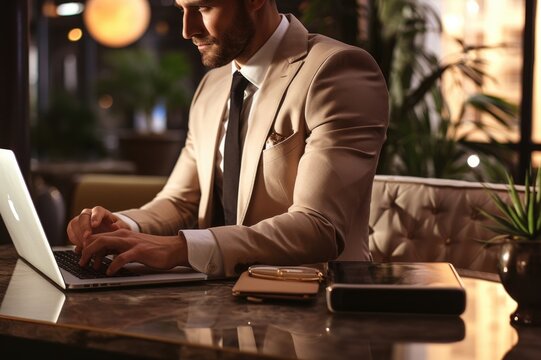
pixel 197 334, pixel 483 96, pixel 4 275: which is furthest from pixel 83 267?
pixel 483 96

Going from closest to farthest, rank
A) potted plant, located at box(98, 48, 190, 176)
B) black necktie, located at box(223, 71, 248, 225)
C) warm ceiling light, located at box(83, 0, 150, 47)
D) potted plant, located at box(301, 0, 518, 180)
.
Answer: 1. black necktie, located at box(223, 71, 248, 225)
2. potted plant, located at box(301, 0, 518, 180)
3. warm ceiling light, located at box(83, 0, 150, 47)
4. potted plant, located at box(98, 48, 190, 176)

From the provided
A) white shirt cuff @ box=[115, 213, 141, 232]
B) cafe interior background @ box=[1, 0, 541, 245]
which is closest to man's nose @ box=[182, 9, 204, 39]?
white shirt cuff @ box=[115, 213, 141, 232]

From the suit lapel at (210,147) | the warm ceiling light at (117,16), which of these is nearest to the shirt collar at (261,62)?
the suit lapel at (210,147)

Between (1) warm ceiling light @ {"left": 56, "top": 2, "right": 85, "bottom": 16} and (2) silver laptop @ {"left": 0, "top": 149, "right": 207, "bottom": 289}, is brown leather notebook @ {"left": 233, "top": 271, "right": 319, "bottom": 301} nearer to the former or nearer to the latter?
(2) silver laptop @ {"left": 0, "top": 149, "right": 207, "bottom": 289}

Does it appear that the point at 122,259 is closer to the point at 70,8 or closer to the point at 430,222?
the point at 430,222

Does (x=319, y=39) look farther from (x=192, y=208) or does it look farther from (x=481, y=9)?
(x=481, y=9)

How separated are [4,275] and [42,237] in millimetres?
270

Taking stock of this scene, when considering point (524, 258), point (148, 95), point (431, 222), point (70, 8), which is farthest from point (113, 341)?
point (70, 8)

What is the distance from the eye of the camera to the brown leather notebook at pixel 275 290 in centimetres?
157

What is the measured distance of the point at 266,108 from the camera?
225cm

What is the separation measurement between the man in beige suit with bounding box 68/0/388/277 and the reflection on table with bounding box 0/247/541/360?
0.15m

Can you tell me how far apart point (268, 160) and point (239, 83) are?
0.88 ft

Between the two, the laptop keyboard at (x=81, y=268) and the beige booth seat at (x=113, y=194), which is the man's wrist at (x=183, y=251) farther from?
the beige booth seat at (x=113, y=194)

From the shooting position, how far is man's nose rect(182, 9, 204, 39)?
2213mm
